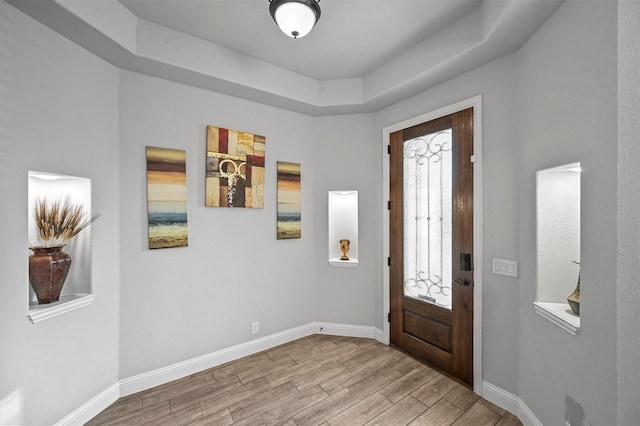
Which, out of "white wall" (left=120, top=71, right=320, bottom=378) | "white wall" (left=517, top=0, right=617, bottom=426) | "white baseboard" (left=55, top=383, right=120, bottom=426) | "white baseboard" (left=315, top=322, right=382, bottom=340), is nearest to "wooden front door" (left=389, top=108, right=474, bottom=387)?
"white baseboard" (left=315, top=322, right=382, bottom=340)

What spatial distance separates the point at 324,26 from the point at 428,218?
6.33ft

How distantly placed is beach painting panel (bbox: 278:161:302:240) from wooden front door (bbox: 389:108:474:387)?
3.52 ft

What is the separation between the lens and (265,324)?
2.96 metres

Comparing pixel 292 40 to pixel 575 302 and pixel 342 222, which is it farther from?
pixel 575 302

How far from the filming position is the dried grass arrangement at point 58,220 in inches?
67.1

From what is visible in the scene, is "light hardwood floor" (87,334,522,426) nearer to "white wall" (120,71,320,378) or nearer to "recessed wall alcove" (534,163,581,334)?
"white wall" (120,71,320,378)

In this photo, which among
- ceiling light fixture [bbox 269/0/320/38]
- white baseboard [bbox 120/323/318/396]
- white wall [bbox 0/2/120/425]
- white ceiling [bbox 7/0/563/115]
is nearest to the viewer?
white wall [bbox 0/2/120/425]

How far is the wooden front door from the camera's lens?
2309 millimetres

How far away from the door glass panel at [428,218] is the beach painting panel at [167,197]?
2200 mm

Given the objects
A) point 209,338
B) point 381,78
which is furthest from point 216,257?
point 381,78

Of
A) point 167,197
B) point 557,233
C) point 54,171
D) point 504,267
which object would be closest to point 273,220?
point 167,197

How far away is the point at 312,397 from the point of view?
2.16 m

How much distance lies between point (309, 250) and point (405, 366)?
156cm

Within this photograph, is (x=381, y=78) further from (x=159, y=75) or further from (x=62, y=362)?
(x=62, y=362)
